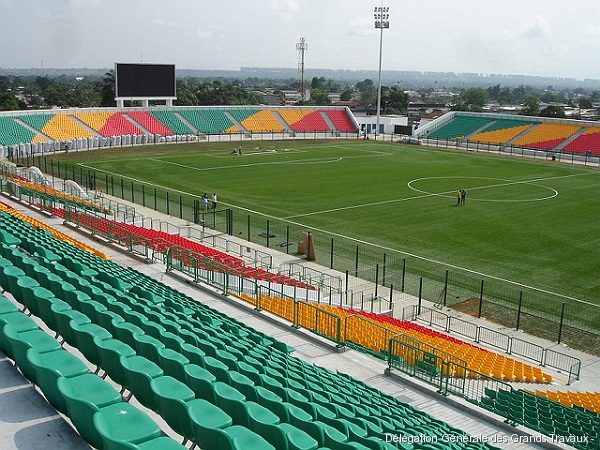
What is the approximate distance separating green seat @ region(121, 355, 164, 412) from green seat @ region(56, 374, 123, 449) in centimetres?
46

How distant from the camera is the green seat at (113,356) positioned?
8.45 m

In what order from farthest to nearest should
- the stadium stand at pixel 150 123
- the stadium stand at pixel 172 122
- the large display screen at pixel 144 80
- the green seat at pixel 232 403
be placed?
the stadium stand at pixel 172 122, the stadium stand at pixel 150 123, the large display screen at pixel 144 80, the green seat at pixel 232 403

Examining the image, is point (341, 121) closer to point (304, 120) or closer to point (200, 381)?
point (304, 120)

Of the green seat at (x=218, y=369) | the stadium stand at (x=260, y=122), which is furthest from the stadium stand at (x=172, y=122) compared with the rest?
the green seat at (x=218, y=369)

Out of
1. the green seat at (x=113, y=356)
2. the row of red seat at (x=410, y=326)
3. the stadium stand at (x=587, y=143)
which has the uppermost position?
the green seat at (x=113, y=356)

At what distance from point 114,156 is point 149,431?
199 feet

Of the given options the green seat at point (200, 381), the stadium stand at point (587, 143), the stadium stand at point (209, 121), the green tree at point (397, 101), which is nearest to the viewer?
the green seat at point (200, 381)

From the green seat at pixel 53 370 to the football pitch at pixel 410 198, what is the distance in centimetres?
2276

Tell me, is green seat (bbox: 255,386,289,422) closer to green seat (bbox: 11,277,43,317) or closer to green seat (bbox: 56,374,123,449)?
green seat (bbox: 56,374,123,449)

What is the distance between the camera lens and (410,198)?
46.5 metres

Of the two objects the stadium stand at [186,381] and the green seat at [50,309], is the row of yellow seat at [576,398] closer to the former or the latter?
the stadium stand at [186,381]


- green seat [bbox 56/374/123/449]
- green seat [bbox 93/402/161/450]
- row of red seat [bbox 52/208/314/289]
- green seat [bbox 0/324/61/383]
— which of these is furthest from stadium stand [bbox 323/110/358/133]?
green seat [bbox 93/402/161/450]

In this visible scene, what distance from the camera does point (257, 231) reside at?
36.2 m

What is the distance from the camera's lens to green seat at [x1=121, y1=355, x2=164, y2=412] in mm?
7809
